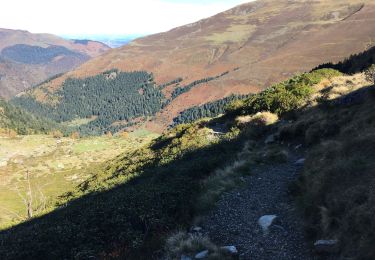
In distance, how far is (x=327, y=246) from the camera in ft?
34.3

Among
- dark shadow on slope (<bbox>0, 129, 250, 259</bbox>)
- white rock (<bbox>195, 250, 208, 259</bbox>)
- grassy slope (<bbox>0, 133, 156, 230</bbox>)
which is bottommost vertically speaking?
grassy slope (<bbox>0, 133, 156, 230</bbox>)

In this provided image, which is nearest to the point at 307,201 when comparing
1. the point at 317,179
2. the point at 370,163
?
the point at 317,179

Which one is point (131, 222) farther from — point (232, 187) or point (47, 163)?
point (47, 163)

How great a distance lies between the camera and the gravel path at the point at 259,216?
37.9 ft

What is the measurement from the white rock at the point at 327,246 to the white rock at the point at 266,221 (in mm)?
2120

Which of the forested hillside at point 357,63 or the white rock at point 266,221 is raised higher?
the forested hillside at point 357,63

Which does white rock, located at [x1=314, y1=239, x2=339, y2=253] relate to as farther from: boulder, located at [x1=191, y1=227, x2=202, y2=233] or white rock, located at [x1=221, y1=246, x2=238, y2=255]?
boulder, located at [x1=191, y1=227, x2=202, y2=233]

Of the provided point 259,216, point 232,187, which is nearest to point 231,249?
point 259,216

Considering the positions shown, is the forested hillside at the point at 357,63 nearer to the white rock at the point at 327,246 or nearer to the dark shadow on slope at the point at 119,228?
the dark shadow on slope at the point at 119,228

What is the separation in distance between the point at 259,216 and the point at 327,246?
11.2ft

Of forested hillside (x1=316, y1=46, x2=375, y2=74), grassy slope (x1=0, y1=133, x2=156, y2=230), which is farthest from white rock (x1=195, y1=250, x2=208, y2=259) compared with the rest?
grassy slope (x1=0, y1=133, x2=156, y2=230)

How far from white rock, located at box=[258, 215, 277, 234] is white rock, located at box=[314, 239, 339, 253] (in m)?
2.12

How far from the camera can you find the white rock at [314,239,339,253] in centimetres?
1024

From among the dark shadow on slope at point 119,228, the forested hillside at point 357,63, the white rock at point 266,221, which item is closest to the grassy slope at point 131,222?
the dark shadow on slope at point 119,228
